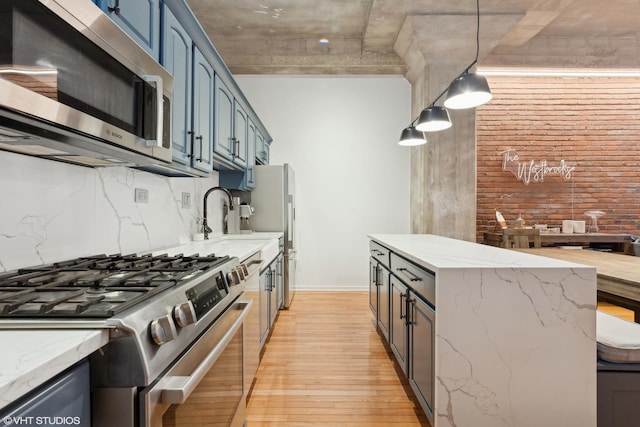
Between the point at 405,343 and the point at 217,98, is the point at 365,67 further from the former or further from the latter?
the point at 405,343

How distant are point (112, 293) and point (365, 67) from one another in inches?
180

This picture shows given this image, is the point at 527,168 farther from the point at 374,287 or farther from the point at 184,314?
the point at 184,314

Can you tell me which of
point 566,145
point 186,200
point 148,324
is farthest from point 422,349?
point 566,145

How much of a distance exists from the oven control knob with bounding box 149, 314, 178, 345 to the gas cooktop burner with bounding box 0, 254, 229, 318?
0.25 ft

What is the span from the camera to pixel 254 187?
3.95 meters

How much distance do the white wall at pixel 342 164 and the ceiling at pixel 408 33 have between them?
0.30 meters

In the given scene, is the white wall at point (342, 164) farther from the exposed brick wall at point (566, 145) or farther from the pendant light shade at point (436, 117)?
the pendant light shade at point (436, 117)

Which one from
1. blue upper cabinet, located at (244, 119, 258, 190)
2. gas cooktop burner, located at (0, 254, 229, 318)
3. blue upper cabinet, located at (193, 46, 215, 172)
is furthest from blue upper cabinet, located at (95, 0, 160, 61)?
blue upper cabinet, located at (244, 119, 258, 190)

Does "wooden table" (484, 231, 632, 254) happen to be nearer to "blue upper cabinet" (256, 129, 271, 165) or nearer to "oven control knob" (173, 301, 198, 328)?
"blue upper cabinet" (256, 129, 271, 165)

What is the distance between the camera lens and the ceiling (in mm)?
3812

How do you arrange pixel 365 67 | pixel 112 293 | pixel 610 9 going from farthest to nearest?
pixel 365 67, pixel 610 9, pixel 112 293

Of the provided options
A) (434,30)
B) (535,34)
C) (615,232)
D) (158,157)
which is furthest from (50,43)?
(615,232)

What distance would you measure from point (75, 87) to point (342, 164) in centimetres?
421

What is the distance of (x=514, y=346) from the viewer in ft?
4.97
